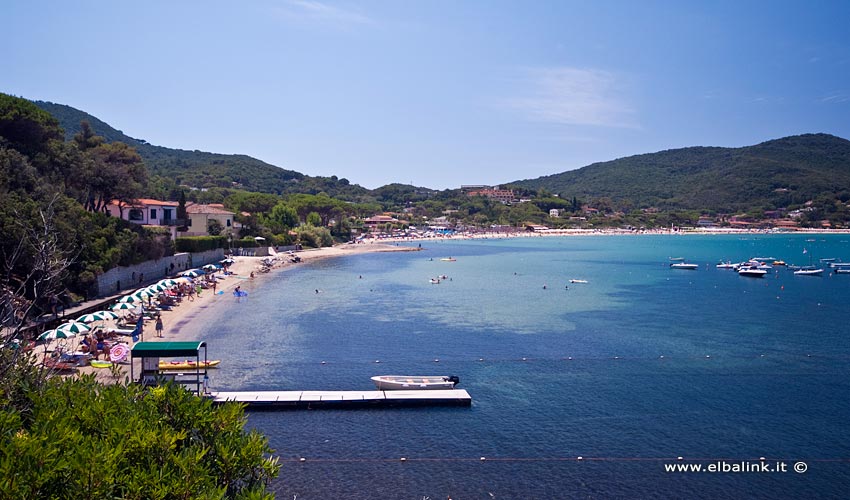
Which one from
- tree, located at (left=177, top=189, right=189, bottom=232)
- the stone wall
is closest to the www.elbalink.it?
the stone wall

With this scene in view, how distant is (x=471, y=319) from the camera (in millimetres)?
46406

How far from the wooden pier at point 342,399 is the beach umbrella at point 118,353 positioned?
4.96 metres

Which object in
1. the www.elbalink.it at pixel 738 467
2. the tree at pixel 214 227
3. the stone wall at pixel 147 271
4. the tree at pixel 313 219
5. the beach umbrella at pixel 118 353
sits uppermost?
the tree at pixel 313 219

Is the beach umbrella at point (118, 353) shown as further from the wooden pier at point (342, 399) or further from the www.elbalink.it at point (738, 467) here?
A: the www.elbalink.it at point (738, 467)

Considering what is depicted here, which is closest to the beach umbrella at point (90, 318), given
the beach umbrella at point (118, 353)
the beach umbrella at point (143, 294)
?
the beach umbrella at point (118, 353)

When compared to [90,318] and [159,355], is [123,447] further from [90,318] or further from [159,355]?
[90,318]

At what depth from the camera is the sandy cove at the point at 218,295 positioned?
89.2 feet

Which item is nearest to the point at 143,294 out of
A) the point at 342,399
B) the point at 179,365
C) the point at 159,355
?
the point at 179,365

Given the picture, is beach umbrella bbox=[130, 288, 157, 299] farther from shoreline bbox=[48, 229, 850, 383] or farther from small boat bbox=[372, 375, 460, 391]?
small boat bbox=[372, 375, 460, 391]

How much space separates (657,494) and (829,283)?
6636cm

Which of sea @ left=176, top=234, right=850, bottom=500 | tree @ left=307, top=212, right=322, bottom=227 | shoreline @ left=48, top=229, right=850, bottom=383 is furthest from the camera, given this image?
tree @ left=307, top=212, right=322, bottom=227

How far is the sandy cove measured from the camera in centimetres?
2718

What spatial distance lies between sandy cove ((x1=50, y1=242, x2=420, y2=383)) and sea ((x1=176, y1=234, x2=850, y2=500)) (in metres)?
1.46

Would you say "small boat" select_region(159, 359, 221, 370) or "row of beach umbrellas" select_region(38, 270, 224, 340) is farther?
"row of beach umbrellas" select_region(38, 270, 224, 340)
